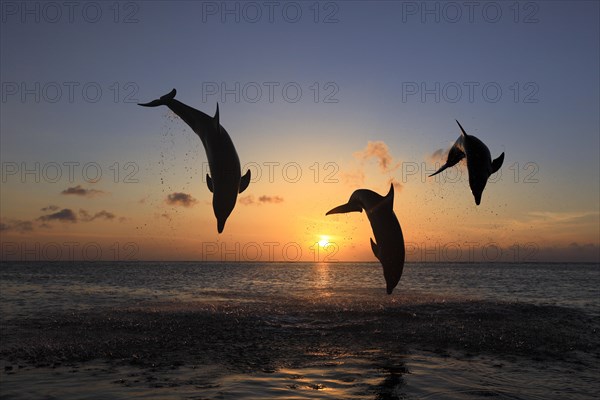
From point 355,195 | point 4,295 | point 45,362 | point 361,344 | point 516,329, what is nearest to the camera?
point 355,195

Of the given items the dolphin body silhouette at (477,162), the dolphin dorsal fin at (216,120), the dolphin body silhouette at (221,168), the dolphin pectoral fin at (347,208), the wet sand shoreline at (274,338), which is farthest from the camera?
the wet sand shoreline at (274,338)

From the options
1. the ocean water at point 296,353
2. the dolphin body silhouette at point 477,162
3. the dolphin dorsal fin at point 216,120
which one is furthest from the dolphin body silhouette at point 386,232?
the ocean water at point 296,353

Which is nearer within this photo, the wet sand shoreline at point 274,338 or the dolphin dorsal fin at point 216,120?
the dolphin dorsal fin at point 216,120

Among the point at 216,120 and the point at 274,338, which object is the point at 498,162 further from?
the point at 274,338

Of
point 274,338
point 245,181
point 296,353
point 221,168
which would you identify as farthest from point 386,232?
point 274,338

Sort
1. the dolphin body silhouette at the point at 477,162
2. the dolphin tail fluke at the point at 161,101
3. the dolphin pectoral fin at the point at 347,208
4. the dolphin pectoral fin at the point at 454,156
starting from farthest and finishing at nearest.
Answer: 1. the dolphin pectoral fin at the point at 347,208
2. the dolphin pectoral fin at the point at 454,156
3. the dolphin tail fluke at the point at 161,101
4. the dolphin body silhouette at the point at 477,162

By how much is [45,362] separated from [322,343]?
9251 mm

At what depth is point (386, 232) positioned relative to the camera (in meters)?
8.18

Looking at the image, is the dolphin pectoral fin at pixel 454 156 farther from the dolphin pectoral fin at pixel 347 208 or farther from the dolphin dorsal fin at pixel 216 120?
the dolphin dorsal fin at pixel 216 120

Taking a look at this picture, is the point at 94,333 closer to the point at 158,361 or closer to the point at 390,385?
the point at 158,361

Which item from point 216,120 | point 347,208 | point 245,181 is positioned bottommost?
point 347,208

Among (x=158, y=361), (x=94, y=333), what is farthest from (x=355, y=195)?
(x=94, y=333)

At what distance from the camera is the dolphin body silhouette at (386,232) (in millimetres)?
8188

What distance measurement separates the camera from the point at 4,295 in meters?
41.1
